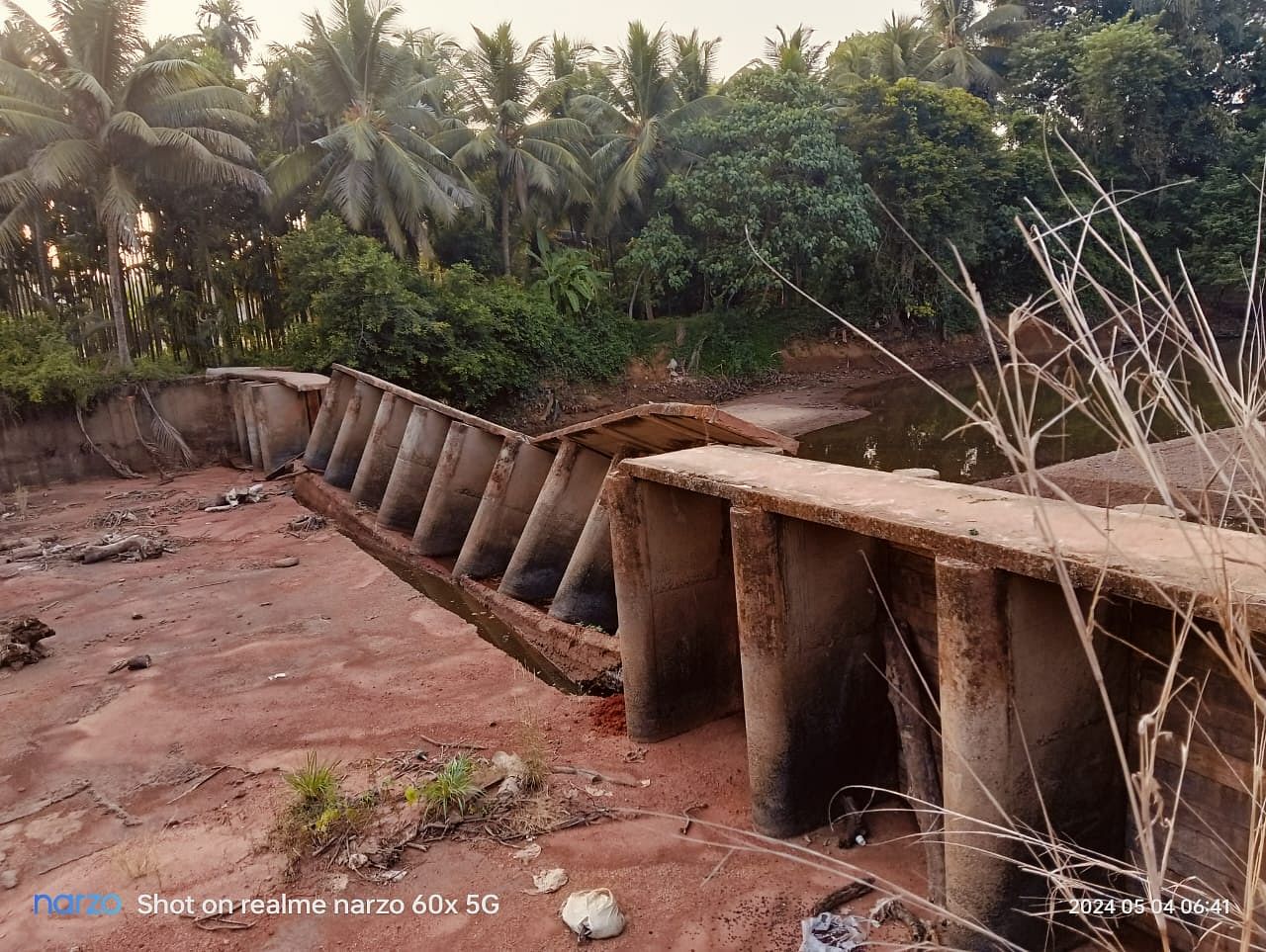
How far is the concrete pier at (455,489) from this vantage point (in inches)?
469

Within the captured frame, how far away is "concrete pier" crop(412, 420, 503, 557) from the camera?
11.9 meters

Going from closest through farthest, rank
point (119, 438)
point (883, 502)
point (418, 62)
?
point (883, 502)
point (119, 438)
point (418, 62)

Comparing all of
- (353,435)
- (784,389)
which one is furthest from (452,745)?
(784,389)

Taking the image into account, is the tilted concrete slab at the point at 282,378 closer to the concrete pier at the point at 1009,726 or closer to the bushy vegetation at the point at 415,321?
the bushy vegetation at the point at 415,321

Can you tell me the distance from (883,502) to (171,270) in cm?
2110

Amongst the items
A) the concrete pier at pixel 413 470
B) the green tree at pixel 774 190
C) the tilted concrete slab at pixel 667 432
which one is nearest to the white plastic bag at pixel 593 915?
the tilted concrete slab at pixel 667 432

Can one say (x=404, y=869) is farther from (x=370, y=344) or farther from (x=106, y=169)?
(x=106, y=169)

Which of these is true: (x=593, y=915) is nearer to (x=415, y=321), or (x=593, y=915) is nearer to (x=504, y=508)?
(x=504, y=508)

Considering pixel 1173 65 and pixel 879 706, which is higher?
pixel 1173 65

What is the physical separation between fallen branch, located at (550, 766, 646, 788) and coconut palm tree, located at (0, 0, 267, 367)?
14.9 m

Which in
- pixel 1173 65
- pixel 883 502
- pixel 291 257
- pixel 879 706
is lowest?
pixel 879 706

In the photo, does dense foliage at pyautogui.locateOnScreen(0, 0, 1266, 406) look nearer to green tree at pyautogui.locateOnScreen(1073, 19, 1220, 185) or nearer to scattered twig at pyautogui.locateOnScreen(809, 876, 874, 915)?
green tree at pyautogui.locateOnScreen(1073, 19, 1220, 185)

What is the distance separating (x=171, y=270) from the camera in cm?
2169

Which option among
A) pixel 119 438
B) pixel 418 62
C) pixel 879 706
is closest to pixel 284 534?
pixel 119 438
